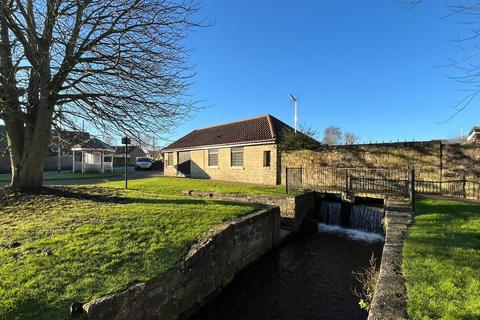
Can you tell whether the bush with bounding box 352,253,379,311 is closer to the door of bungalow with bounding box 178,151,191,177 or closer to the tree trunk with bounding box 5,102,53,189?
the tree trunk with bounding box 5,102,53,189

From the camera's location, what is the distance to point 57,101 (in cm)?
957

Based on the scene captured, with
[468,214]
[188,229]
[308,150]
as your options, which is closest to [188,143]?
[308,150]

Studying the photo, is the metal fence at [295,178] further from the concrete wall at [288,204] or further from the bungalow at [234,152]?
the bungalow at [234,152]

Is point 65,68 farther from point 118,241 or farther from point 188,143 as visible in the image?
point 188,143

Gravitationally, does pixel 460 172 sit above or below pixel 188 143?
below

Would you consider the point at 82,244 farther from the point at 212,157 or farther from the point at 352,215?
the point at 212,157

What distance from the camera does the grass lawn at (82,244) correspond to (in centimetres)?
397

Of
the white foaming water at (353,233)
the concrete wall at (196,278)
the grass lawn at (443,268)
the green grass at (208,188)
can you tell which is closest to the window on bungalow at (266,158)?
the green grass at (208,188)

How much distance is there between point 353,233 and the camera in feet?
38.9

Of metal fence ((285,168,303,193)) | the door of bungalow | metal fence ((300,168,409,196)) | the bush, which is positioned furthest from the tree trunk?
the door of bungalow

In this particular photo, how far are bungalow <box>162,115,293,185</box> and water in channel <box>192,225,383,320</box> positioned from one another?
9006 millimetres

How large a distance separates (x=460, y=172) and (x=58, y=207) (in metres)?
16.4

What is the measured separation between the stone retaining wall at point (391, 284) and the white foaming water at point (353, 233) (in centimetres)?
424

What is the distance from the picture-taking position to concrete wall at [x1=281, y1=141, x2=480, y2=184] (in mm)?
12654
